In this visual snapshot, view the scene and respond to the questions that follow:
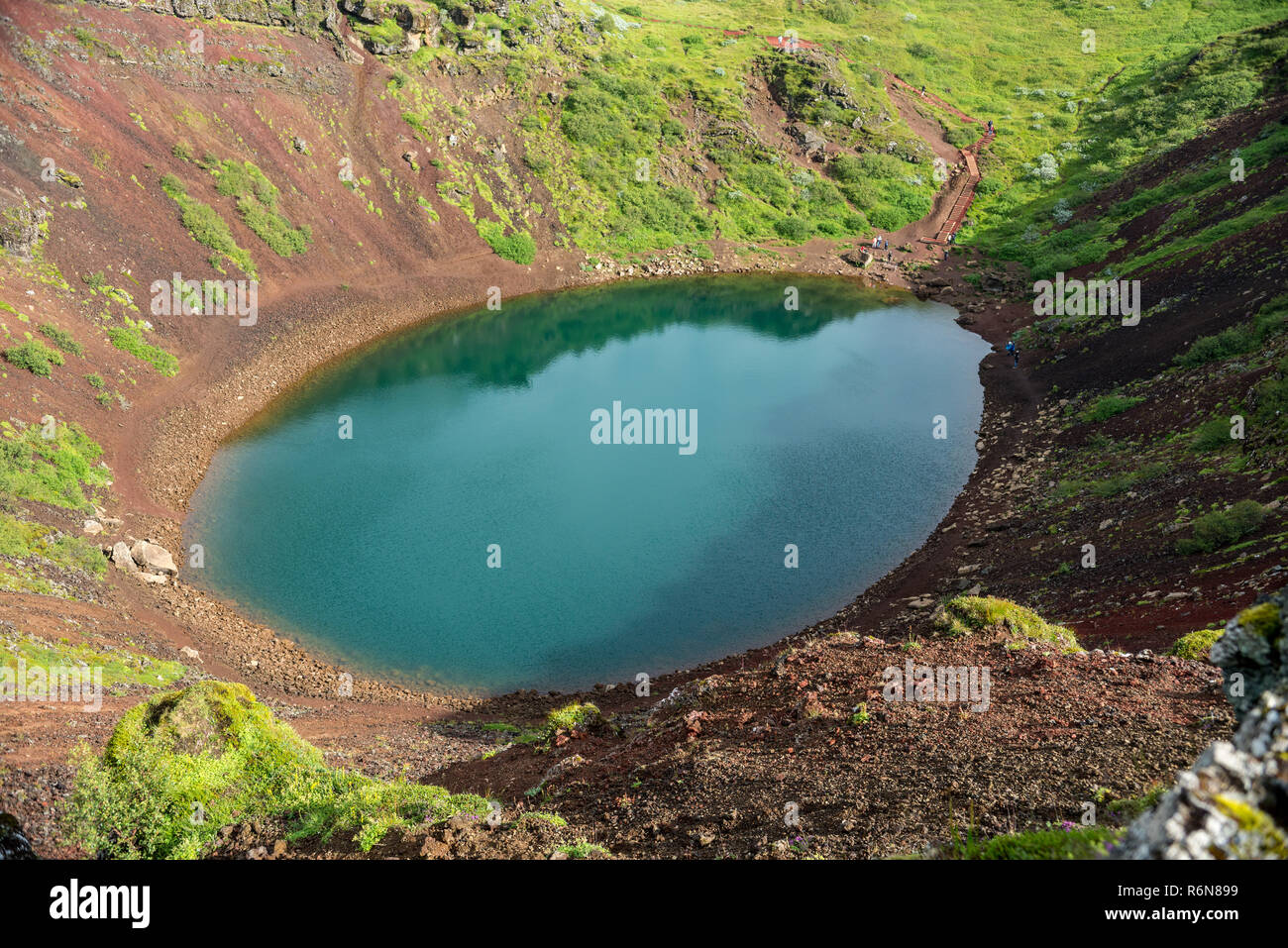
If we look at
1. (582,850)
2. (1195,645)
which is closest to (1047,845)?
(582,850)

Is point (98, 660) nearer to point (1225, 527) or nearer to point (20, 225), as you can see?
point (20, 225)

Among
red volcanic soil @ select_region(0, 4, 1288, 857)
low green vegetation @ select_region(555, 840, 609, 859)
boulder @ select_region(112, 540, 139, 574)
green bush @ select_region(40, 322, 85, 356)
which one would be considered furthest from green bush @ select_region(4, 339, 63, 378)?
low green vegetation @ select_region(555, 840, 609, 859)

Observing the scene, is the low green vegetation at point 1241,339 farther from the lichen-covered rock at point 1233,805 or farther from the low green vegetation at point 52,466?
the low green vegetation at point 52,466

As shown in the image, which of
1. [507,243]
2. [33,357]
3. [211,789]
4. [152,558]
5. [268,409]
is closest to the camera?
[211,789]

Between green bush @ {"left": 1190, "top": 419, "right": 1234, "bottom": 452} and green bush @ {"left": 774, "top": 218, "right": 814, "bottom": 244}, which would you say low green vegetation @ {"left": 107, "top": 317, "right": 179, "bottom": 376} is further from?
green bush @ {"left": 774, "top": 218, "right": 814, "bottom": 244}

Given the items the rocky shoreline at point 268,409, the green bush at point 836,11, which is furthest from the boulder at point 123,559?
the green bush at point 836,11
